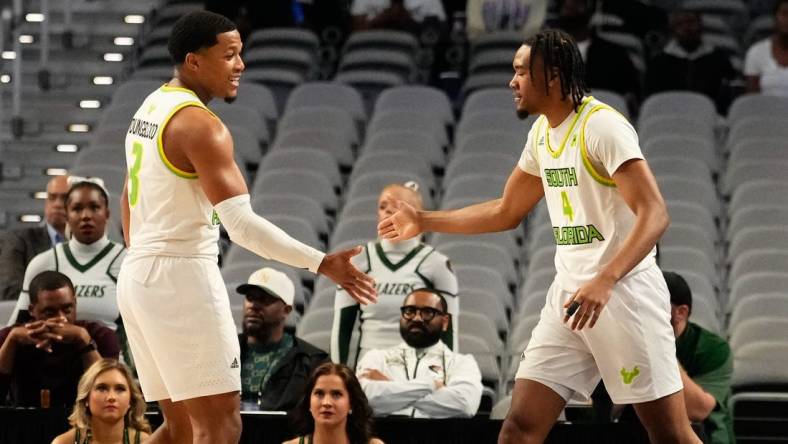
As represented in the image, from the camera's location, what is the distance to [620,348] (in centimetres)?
565

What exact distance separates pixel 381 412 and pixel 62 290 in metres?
1.76

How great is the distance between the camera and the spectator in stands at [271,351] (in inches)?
332

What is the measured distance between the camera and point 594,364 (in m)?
5.84

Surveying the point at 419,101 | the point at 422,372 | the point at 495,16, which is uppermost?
the point at 495,16

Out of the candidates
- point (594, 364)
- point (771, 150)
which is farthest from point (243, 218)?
point (771, 150)

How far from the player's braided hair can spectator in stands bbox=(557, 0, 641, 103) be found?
21.1 ft

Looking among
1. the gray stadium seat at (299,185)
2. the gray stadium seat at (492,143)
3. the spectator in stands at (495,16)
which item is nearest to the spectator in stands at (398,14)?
the spectator in stands at (495,16)

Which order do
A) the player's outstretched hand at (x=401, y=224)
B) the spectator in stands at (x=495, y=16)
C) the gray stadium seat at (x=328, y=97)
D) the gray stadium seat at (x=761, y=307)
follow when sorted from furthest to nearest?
1. the spectator in stands at (x=495, y=16)
2. the gray stadium seat at (x=328, y=97)
3. the gray stadium seat at (x=761, y=307)
4. the player's outstretched hand at (x=401, y=224)

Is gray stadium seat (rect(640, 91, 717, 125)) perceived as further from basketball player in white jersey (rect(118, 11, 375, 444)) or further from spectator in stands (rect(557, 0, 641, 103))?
basketball player in white jersey (rect(118, 11, 375, 444))

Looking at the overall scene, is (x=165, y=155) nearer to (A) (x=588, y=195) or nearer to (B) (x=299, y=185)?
(A) (x=588, y=195)

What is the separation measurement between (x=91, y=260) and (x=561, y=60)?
3886 millimetres

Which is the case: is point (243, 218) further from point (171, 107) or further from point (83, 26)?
point (83, 26)

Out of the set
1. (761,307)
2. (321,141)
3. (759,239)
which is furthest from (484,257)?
(321,141)

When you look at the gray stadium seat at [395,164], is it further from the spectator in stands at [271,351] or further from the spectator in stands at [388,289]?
the spectator in stands at [271,351]
